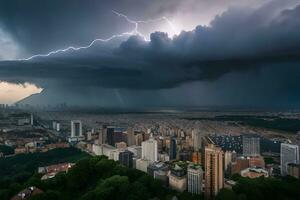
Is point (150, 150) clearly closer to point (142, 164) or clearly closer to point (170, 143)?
point (170, 143)

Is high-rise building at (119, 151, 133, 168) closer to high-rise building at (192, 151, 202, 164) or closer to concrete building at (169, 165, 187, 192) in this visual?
high-rise building at (192, 151, 202, 164)

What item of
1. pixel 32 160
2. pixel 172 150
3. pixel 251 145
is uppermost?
pixel 251 145

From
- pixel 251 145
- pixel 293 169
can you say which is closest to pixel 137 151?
pixel 251 145

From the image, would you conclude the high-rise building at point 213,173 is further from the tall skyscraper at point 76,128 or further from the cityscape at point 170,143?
the tall skyscraper at point 76,128

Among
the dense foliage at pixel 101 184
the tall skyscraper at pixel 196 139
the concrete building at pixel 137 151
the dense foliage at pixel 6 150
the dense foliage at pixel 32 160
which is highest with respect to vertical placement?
the tall skyscraper at pixel 196 139

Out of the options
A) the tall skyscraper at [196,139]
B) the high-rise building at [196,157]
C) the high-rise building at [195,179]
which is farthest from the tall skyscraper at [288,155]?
the high-rise building at [195,179]

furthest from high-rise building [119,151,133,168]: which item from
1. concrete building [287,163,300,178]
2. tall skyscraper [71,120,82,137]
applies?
tall skyscraper [71,120,82,137]
